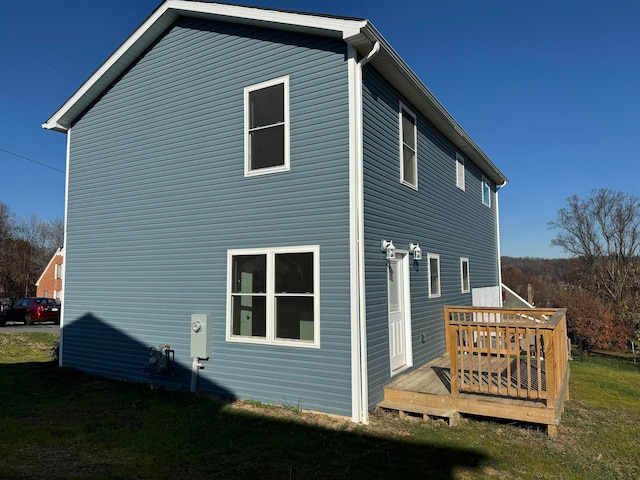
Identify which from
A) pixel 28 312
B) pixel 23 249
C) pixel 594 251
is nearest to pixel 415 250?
pixel 28 312

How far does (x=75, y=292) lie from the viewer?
888 cm

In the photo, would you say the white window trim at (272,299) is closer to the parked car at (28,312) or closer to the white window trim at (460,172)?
the white window trim at (460,172)

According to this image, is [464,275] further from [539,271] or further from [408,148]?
[539,271]

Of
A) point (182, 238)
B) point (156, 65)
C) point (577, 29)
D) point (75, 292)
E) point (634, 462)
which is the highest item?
point (577, 29)

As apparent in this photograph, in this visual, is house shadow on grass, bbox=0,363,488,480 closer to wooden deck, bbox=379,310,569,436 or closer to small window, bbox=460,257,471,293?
wooden deck, bbox=379,310,569,436

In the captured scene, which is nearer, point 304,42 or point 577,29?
point 304,42

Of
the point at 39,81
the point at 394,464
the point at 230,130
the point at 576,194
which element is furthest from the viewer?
the point at 576,194

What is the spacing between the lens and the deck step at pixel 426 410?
5.51 metres

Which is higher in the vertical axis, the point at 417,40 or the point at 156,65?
the point at 417,40

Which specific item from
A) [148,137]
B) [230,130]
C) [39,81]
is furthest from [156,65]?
[39,81]

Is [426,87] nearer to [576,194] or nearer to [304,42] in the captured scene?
[304,42]

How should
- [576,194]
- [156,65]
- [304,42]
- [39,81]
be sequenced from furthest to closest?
[576,194], [39,81], [156,65], [304,42]

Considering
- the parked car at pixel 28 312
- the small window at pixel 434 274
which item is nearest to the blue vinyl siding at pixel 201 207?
the small window at pixel 434 274

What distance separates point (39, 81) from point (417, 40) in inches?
486
